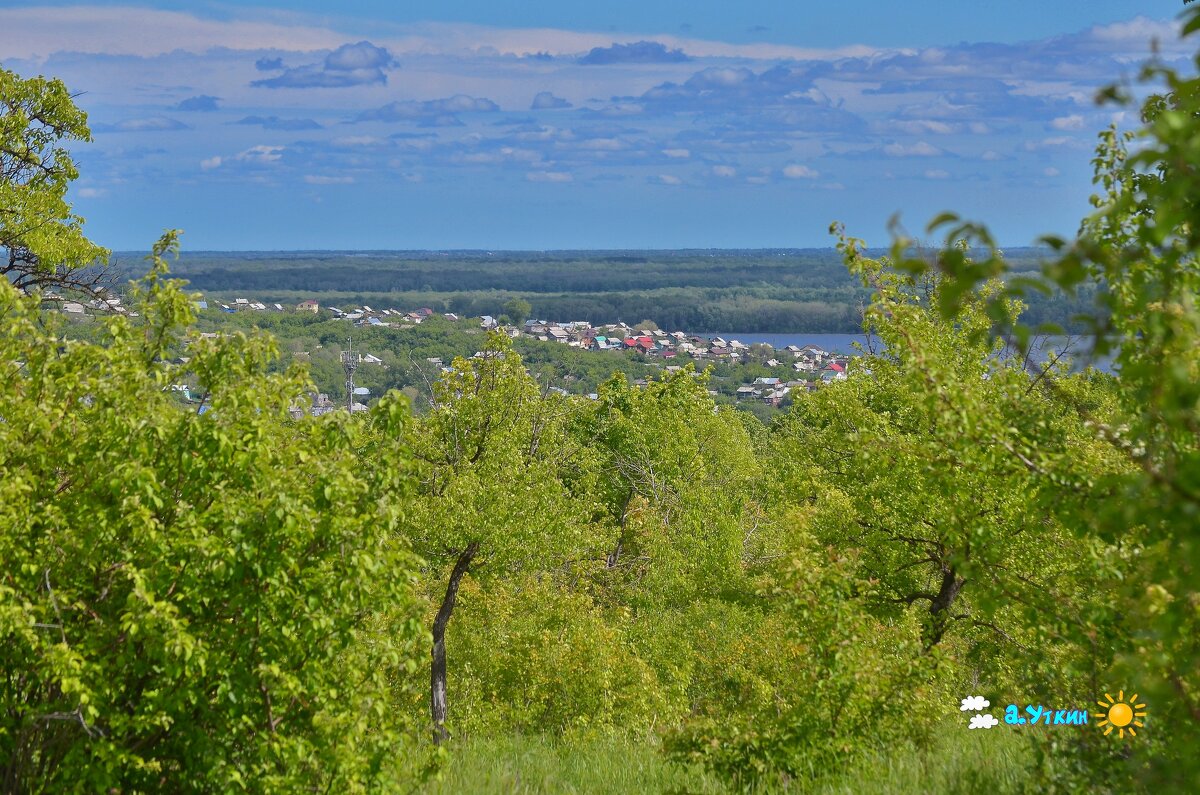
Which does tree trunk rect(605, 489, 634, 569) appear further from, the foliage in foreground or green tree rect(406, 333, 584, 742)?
the foliage in foreground

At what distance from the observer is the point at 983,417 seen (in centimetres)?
841

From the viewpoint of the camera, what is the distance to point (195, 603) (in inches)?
292

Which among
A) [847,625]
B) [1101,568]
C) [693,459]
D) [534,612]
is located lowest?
[534,612]

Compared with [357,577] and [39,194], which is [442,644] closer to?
[39,194]

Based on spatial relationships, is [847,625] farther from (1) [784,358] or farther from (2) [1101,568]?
(1) [784,358]

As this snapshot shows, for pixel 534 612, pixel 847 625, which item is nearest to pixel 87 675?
pixel 847 625

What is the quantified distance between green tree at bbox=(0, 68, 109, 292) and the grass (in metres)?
12.9

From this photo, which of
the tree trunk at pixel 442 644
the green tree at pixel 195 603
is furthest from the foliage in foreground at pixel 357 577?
the tree trunk at pixel 442 644

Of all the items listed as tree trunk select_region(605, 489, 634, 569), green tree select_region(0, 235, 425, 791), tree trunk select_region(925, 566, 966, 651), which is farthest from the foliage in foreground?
tree trunk select_region(605, 489, 634, 569)

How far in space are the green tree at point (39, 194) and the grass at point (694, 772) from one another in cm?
1285

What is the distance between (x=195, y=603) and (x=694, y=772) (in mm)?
5077

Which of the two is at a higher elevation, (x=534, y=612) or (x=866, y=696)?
(x=866, y=696)

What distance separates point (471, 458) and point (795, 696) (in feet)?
45.4

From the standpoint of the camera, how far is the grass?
8.54m
